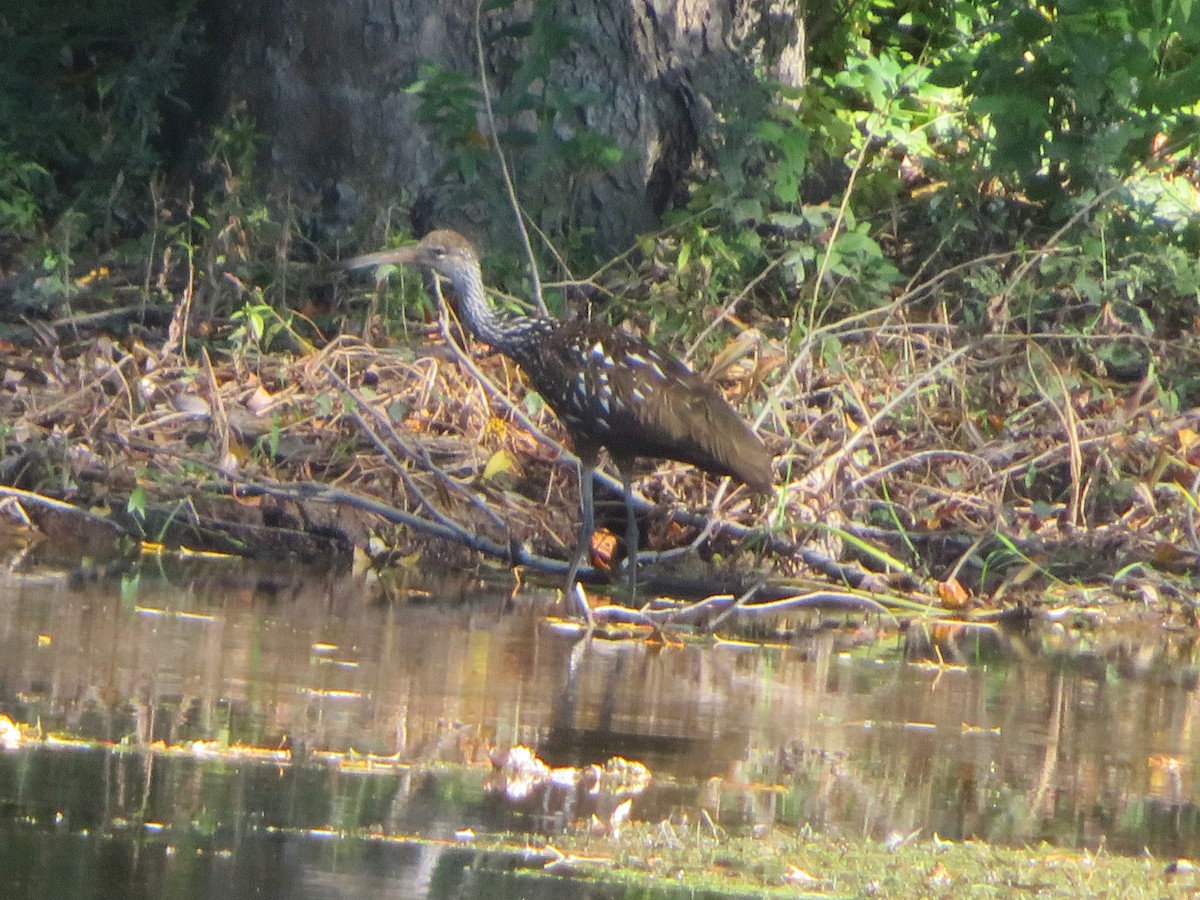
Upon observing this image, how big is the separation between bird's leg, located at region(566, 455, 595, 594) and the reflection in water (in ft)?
1.37

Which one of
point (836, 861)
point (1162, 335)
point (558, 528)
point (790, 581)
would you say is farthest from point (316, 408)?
point (836, 861)

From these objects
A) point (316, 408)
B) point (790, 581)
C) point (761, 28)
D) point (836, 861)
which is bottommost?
point (836, 861)

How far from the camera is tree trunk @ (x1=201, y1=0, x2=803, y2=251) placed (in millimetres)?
10844

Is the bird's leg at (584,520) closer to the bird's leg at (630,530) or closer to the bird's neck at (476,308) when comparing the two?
the bird's leg at (630,530)

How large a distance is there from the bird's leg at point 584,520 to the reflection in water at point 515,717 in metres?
0.42

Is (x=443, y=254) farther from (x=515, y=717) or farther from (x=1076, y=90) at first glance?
(x=515, y=717)

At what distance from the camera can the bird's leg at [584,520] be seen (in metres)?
7.88

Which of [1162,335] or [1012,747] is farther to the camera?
[1162,335]

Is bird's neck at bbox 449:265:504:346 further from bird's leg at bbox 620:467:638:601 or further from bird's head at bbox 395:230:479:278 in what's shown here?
bird's leg at bbox 620:467:638:601

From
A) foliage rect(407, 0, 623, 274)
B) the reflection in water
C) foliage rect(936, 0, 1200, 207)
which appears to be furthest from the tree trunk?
the reflection in water

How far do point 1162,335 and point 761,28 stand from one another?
2538mm

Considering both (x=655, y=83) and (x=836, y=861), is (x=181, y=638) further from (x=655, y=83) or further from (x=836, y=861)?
(x=655, y=83)

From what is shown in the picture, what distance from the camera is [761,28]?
10.9 meters

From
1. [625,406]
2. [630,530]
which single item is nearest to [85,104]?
[625,406]
